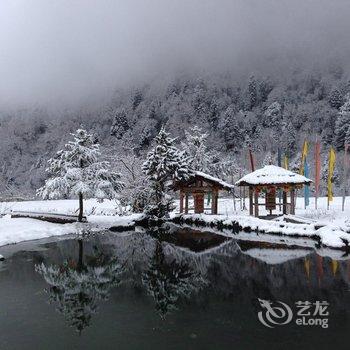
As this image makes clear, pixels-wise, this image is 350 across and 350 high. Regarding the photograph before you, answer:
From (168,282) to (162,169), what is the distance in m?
21.8

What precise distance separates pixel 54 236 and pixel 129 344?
20903 millimetres

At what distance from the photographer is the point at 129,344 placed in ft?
31.2

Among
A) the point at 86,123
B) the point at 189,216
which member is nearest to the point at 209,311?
the point at 189,216

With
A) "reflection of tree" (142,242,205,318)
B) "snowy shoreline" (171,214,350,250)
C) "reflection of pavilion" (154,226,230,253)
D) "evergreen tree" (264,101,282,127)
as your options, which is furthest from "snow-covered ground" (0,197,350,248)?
"evergreen tree" (264,101,282,127)

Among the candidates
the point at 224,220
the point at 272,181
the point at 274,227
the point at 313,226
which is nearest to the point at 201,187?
the point at 224,220

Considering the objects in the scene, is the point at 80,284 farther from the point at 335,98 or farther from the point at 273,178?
the point at 335,98

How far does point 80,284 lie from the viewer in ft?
49.9

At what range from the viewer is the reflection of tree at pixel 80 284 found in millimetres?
11984

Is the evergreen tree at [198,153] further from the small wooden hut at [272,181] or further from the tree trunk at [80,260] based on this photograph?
the tree trunk at [80,260]

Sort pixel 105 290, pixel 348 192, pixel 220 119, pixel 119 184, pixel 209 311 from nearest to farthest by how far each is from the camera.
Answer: pixel 209 311, pixel 105 290, pixel 119 184, pixel 348 192, pixel 220 119

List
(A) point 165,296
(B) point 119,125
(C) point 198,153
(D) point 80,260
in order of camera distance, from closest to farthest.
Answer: (A) point 165,296 < (D) point 80,260 < (C) point 198,153 < (B) point 119,125

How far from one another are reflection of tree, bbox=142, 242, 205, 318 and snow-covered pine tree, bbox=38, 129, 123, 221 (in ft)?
44.7

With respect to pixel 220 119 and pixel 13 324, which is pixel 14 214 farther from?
pixel 220 119

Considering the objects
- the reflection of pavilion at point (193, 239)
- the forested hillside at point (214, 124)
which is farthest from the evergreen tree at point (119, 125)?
the reflection of pavilion at point (193, 239)
